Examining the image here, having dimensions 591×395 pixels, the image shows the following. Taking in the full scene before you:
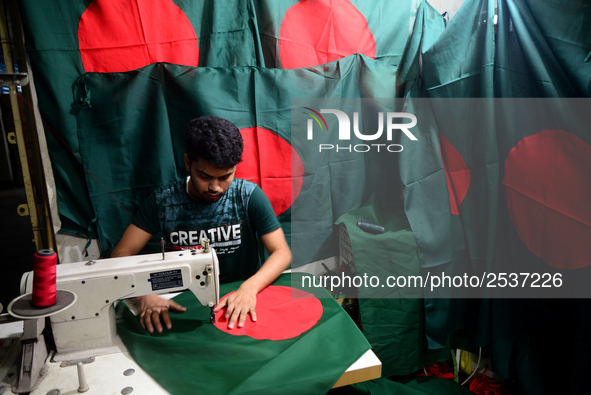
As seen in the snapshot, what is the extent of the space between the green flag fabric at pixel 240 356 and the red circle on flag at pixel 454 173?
98 cm

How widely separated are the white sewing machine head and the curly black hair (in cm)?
42

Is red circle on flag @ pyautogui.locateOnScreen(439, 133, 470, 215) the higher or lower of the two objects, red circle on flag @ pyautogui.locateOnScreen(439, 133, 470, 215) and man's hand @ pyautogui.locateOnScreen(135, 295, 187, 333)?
the higher

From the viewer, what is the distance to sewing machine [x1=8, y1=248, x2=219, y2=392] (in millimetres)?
869

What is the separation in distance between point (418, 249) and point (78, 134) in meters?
1.58

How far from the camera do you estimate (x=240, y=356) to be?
900 millimetres

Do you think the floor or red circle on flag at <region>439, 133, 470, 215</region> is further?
the floor

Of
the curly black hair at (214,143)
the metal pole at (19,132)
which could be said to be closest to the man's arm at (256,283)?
the curly black hair at (214,143)

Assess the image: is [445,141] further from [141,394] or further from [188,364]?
[141,394]

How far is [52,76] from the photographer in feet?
4.51

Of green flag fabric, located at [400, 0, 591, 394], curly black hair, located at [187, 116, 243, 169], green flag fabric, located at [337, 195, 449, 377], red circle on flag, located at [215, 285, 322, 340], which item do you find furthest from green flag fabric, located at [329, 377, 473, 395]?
curly black hair, located at [187, 116, 243, 169]

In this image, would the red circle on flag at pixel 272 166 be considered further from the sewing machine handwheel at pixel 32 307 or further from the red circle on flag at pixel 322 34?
the sewing machine handwheel at pixel 32 307

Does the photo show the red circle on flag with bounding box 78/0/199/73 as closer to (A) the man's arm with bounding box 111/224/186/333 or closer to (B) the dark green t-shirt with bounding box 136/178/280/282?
(B) the dark green t-shirt with bounding box 136/178/280/282

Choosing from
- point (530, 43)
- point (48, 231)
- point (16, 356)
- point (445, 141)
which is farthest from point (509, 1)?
point (48, 231)

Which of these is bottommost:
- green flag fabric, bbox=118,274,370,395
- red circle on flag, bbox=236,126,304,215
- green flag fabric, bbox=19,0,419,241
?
green flag fabric, bbox=118,274,370,395
